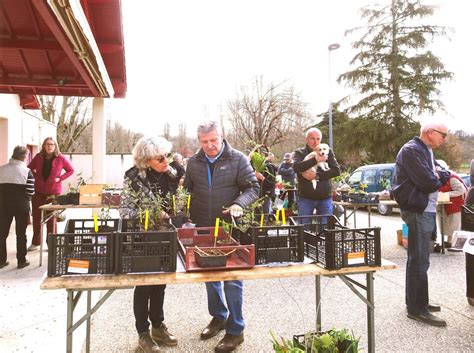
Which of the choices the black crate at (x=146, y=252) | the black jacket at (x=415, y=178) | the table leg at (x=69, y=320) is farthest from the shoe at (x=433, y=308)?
the table leg at (x=69, y=320)

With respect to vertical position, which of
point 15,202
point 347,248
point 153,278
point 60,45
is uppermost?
point 60,45

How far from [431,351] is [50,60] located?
6.90 metres

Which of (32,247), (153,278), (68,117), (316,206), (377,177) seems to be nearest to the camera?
(153,278)

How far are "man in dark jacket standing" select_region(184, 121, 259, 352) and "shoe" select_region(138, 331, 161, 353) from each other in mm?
436

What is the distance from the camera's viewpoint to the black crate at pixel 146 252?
2.20 m

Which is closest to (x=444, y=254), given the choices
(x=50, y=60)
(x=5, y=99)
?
(x=50, y=60)

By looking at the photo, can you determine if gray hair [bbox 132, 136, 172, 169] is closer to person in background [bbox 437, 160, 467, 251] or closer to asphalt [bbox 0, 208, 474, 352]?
asphalt [bbox 0, 208, 474, 352]

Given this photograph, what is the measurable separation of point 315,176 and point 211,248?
264cm

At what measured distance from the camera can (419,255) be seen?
3.48 meters

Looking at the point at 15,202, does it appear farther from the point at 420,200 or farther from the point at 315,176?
the point at 420,200

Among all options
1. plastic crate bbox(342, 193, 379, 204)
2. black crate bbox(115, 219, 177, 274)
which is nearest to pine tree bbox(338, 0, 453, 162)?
plastic crate bbox(342, 193, 379, 204)

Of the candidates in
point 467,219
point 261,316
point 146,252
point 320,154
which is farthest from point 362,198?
point 146,252

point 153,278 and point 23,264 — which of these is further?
point 23,264

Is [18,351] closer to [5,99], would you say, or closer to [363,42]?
[5,99]
